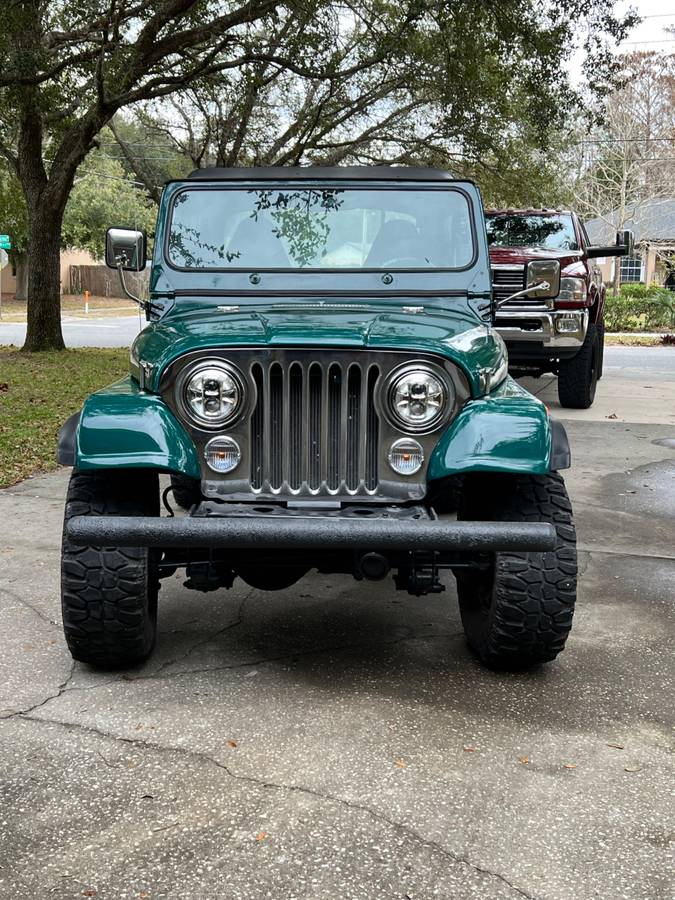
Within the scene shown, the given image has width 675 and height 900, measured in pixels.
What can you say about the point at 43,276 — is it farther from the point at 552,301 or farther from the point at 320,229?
the point at 320,229

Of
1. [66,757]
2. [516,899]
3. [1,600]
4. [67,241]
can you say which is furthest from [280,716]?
[67,241]

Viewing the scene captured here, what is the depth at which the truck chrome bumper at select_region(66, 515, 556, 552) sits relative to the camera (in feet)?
10.6

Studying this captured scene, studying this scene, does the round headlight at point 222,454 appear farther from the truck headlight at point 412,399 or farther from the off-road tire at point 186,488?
the truck headlight at point 412,399

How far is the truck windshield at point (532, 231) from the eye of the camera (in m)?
11.1

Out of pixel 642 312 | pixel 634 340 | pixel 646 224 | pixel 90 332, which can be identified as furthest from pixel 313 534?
pixel 646 224

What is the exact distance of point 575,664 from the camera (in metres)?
4.05

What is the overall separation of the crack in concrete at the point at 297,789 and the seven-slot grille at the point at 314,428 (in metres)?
0.94

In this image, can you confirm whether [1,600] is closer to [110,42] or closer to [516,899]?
[516,899]

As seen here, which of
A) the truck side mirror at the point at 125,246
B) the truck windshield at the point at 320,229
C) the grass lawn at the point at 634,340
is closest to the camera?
the truck windshield at the point at 320,229

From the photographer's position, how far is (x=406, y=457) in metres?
3.59

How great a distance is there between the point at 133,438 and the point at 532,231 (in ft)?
28.4

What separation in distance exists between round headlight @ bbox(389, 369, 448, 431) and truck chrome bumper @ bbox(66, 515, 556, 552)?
0.43 meters

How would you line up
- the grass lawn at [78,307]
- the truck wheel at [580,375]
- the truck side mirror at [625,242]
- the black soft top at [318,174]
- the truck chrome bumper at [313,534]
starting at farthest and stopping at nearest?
the grass lawn at [78,307] < the truck wheel at [580,375] < the truck side mirror at [625,242] < the black soft top at [318,174] < the truck chrome bumper at [313,534]

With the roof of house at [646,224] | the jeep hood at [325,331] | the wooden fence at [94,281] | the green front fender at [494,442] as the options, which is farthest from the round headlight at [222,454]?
the wooden fence at [94,281]
